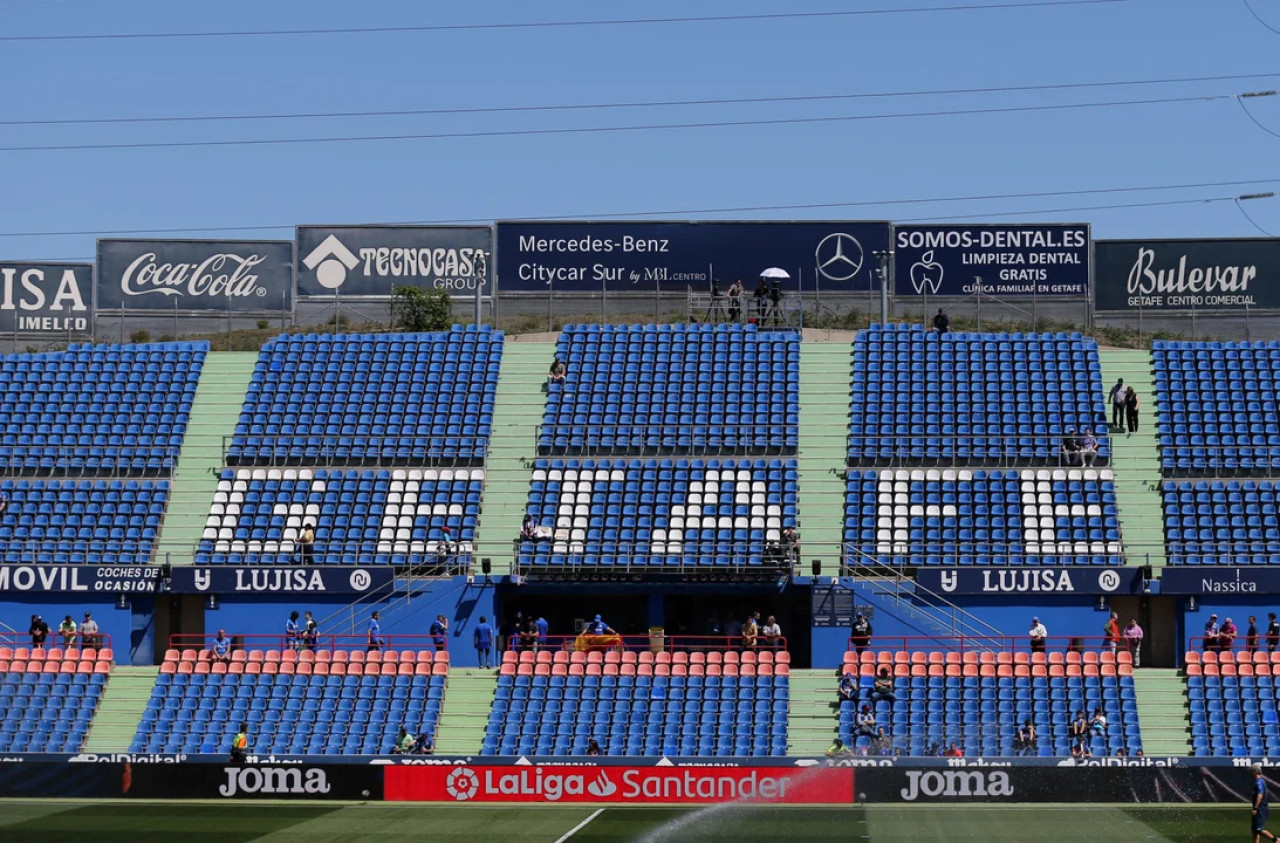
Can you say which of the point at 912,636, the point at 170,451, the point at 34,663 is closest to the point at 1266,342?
the point at 912,636

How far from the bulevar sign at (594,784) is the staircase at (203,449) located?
1310 cm

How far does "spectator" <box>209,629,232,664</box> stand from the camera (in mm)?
39094

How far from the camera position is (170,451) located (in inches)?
1817

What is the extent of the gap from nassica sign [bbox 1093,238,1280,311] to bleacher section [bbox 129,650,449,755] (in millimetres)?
26551

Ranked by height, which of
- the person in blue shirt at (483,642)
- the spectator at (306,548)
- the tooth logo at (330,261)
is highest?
the tooth logo at (330,261)

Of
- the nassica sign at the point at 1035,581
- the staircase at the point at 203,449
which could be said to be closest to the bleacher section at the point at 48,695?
the staircase at the point at 203,449

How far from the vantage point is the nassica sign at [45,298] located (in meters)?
55.2

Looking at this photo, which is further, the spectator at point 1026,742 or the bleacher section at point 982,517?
the bleacher section at point 982,517

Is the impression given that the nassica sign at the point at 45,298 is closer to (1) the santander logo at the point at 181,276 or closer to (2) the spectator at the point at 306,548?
(1) the santander logo at the point at 181,276

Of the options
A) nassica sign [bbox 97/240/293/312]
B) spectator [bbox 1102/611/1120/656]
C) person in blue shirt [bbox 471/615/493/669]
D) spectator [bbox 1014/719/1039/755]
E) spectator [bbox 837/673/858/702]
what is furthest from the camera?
nassica sign [bbox 97/240/293/312]

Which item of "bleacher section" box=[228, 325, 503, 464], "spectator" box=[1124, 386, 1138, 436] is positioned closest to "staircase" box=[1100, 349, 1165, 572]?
"spectator" box=[1124, 386, 1138, 436]

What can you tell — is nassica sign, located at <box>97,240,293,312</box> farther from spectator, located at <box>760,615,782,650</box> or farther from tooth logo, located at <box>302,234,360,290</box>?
spectator, located at <box>760,615,782,650</box>

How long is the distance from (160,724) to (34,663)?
4.20 metres

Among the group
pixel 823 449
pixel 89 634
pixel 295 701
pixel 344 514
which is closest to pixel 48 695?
pixel 89 634
